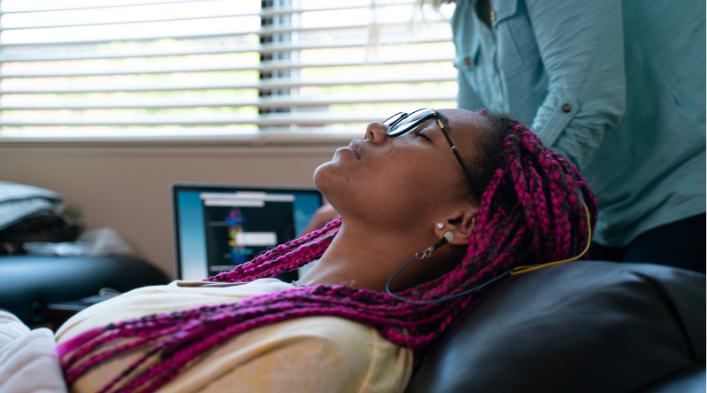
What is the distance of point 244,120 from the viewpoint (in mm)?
2676

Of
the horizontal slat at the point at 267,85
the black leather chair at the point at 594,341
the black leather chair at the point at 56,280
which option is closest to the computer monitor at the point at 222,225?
the black leather chair at the point at 56,280

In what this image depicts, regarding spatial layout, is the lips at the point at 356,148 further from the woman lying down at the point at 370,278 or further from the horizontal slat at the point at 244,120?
the horizontal slat at the point at 244,120

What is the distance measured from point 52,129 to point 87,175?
383 millimetres

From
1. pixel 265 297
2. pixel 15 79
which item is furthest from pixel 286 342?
pixel 15 79

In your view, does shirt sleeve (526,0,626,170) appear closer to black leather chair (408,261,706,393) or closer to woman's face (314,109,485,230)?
woman's face (314,109,485,230)

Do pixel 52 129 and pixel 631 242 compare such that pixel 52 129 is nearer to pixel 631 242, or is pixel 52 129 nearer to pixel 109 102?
pixel 109 102

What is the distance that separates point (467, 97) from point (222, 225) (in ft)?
3.16

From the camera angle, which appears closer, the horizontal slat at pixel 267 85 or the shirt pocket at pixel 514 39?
the shirt pocket at pixel 514 39

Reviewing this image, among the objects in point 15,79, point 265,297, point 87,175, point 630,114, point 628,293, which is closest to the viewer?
point 628,293

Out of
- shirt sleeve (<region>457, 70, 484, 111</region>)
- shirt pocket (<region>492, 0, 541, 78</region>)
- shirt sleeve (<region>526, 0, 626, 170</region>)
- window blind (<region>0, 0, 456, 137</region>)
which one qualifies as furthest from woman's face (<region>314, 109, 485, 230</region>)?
window blind (<region>0, 0, 456, 137</region>)

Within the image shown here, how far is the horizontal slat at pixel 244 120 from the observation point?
8.33 feet

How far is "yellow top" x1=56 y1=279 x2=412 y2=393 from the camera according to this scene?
30.2 inches

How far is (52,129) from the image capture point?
9.83 feet

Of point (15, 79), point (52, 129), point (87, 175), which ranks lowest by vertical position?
point (87, 175)
